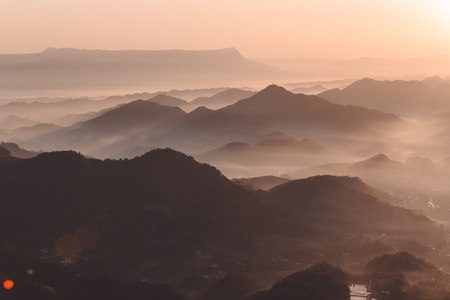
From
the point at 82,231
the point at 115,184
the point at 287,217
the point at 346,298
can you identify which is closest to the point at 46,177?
the point at 115,184

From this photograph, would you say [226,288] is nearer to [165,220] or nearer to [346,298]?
[346,298]

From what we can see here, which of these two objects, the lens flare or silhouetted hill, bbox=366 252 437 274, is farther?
silhouetted hill, bbox=366 252 437 274

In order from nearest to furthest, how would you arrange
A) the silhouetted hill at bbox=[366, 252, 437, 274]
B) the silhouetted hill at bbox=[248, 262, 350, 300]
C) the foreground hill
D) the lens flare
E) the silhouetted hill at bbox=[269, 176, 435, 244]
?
the lens flare < the silhouetted hill at bbox=[248, 262, 350, 300] < the silhouetted hill at bbox=[366, 252, 437, 274] < the foreground hill < the silhouetted hill at bbox=[269, 176, 435, 244]

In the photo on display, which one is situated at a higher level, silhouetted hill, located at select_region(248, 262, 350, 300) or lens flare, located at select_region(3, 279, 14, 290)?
lens flare, located at select_region(3, 279, 14, 290)

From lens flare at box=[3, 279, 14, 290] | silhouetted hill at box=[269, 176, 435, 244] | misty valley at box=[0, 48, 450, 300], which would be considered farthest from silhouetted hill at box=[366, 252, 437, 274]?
lens flare at box=[3, 279, 14, 290]

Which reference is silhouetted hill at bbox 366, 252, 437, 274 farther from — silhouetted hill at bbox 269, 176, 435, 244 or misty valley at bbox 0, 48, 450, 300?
silhouetted hill at bbox 269, 176, 435, 244

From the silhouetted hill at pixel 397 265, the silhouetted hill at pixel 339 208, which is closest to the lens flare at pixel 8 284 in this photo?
the silhouetted hill at pixel 397 265

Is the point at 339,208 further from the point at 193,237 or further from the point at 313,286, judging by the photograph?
the point at 313,286

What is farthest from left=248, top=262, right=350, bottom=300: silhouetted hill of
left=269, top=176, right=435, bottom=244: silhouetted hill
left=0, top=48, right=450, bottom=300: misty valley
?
left=269, top=176, right=435, bottom=244: silhouetted hill

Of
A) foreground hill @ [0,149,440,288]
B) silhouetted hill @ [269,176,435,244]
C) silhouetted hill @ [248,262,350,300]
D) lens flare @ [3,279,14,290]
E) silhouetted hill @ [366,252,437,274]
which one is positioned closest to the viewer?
lens flare @ [3,279,14,290]
